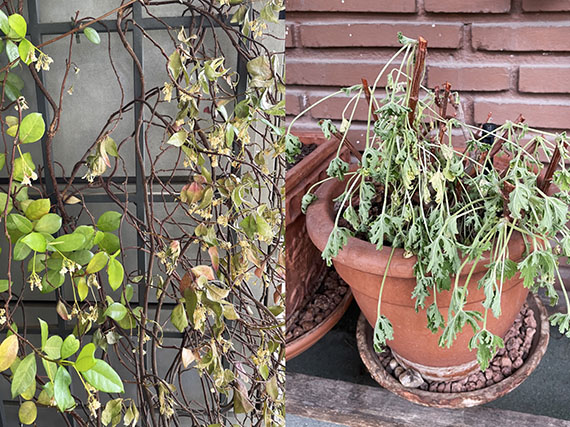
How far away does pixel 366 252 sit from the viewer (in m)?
0.84

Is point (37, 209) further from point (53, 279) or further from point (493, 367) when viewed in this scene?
point (493, 367)

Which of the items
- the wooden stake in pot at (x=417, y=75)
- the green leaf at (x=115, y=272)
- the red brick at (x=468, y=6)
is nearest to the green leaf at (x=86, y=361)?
the green leaf at (x=115, y=272)

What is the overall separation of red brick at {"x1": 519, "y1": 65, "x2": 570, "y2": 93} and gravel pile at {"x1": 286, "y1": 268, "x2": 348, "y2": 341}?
1.81 ft

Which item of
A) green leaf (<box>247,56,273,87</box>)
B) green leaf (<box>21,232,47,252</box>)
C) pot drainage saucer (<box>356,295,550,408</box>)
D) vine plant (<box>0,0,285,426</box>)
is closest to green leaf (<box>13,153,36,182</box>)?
vine plant (<box>0,0,285,426</box>)

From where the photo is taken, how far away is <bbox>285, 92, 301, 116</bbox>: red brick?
2.83ft

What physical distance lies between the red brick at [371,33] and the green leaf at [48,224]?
0.43m

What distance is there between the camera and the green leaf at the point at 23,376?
2.45 feet

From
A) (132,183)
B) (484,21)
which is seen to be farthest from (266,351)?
(484,21)

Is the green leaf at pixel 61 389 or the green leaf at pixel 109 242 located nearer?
the green leaf at pixel 61 389

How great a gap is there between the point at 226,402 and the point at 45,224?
0.54 m

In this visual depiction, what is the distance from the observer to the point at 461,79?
84cm

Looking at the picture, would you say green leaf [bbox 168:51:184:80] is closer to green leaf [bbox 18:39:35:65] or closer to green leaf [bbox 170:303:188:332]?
green leaf [bbox 18:39:35:65]

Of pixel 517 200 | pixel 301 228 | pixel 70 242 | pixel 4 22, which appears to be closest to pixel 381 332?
pixel 517 200

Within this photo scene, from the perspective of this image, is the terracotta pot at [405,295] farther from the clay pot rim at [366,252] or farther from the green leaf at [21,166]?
the green leaf at [21,166]
